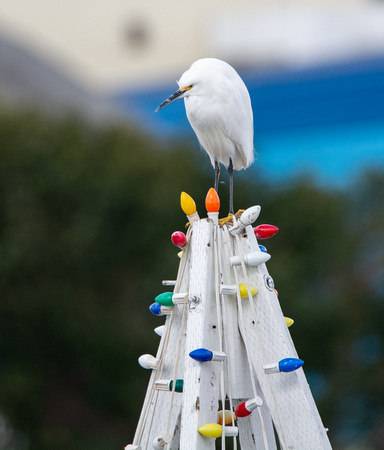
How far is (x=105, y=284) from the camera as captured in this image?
441 inches

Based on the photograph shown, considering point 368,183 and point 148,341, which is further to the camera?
point 368,183

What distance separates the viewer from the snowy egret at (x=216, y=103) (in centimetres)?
332

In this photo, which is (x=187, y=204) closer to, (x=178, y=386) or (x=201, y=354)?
(x=201, y=354)

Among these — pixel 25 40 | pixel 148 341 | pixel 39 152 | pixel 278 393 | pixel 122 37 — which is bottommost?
pixel 278 393

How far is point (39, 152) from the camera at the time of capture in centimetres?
1084

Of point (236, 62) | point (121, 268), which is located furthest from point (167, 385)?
point (236, 62)

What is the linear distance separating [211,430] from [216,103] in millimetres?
1556

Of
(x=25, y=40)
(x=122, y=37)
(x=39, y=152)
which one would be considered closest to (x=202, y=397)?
(x=39, y=152)

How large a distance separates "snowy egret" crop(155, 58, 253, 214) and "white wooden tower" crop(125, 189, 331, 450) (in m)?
0.40

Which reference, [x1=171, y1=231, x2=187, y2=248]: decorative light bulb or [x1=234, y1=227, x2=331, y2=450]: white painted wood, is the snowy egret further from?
[x1=234, y1=227, x2=331, y2=450]: white painted wood

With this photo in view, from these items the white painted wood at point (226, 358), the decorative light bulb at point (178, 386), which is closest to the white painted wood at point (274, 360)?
the white painted wood at point (226, 358)

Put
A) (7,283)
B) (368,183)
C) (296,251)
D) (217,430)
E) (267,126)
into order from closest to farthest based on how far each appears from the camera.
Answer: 1. (217,430)
2. (7,283)
3. (296,251)
4. (368,183)
5. (267,126)

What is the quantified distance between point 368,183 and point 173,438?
11180 mm

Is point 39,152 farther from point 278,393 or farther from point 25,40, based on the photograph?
point 25,40
